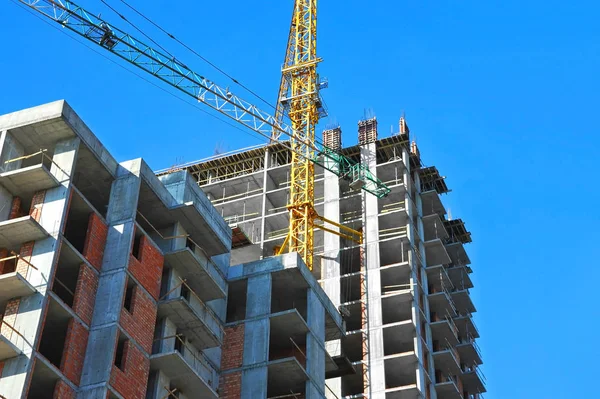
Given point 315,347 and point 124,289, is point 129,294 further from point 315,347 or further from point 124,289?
point 315,347

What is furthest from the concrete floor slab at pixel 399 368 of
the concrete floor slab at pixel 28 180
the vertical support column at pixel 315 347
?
the concrete floor slab at pixel 28 180

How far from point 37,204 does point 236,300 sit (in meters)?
16.0

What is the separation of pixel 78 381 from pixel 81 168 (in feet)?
37.6

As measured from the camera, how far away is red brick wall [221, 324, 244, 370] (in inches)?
2219

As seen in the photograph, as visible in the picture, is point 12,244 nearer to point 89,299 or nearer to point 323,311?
point 89,299

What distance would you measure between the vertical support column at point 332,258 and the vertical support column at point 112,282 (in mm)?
26394

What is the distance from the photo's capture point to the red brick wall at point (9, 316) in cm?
4372

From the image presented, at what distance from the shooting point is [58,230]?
152 feet

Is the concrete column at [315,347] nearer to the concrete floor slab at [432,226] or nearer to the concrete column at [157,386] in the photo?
the concrete column at [157,386]

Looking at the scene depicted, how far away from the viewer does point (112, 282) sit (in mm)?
48656

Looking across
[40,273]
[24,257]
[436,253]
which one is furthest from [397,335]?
[40,273]

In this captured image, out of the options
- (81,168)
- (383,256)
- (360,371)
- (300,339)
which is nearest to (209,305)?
(300,339)

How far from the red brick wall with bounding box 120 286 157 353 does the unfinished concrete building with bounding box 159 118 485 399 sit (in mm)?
18780

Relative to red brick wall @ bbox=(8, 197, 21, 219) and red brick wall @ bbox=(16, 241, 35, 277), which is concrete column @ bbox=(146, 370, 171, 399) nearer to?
red brick wall @ bbox=(16, 241, 35, 277)
